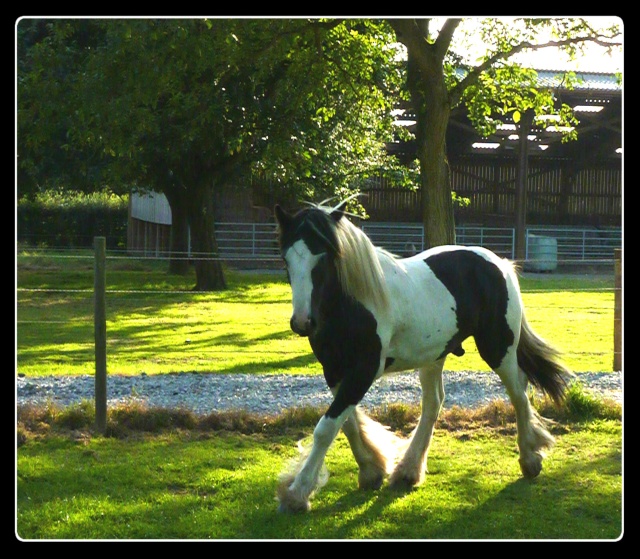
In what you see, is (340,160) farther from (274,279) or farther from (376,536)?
(376,536)

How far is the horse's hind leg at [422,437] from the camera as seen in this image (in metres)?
5.40

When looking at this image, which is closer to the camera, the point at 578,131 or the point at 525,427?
the point at 525,427

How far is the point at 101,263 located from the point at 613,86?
2135 cm

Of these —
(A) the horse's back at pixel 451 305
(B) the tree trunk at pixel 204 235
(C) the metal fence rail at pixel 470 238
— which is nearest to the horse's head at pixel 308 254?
(A) the horse's back at pixel 451 305

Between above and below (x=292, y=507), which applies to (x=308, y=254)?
above

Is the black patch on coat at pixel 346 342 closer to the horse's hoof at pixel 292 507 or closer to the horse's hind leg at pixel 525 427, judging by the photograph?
the horse's hoof at pixel 292 507

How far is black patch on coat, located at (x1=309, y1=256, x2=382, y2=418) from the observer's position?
484 centimetres

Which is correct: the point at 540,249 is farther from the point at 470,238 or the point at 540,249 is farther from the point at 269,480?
the point at 269,480

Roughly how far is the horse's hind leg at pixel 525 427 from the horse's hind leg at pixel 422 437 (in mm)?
445

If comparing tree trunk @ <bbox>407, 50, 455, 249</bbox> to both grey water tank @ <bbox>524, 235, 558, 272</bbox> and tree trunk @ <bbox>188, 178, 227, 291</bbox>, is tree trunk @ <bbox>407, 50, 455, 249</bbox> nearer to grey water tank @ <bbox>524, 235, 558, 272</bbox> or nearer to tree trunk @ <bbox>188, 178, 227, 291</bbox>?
tree trunk @ <bbox>188, 178, 227, 291</bbox>

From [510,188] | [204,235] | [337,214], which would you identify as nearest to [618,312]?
[337,214]

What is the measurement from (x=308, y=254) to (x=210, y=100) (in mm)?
9940

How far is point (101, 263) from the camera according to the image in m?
7.12

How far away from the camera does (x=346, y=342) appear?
492 cm
